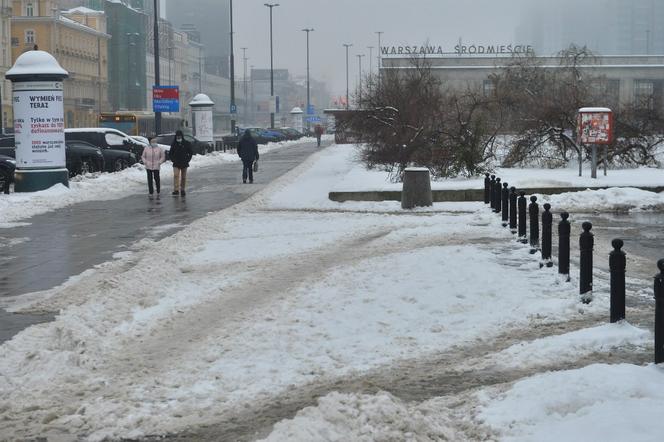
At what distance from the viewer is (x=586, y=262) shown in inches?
378

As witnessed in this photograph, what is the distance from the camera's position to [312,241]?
14805 millimetres

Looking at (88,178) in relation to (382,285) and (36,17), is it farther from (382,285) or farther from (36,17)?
(36,17)

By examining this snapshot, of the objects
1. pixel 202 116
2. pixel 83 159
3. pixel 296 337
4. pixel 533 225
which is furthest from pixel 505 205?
pixel 202 116

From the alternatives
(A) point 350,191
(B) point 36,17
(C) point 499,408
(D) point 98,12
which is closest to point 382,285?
(C) point 499,408

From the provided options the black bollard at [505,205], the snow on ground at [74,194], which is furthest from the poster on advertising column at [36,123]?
the black bollard at [505,205]

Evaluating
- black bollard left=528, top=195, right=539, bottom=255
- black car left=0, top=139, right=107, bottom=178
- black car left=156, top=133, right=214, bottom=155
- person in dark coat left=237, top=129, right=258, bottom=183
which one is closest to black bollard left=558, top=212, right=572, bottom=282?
black bollard left=528, top=195, right=539, bottom=255

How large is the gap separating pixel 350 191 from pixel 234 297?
11279 mm

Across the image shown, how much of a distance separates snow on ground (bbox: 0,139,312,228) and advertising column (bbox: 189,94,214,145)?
19057 mm

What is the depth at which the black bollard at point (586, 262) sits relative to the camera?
9422 millimetres

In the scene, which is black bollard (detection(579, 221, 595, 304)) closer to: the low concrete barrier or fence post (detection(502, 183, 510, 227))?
fence post (detection(502, 183, 510, 227))

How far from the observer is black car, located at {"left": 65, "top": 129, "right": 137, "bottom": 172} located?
3712 centimetres

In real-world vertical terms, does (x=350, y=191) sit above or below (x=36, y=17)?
below

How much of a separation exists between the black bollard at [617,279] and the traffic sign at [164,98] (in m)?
40.1

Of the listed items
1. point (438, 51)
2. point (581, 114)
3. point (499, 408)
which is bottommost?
point (499, 408)
